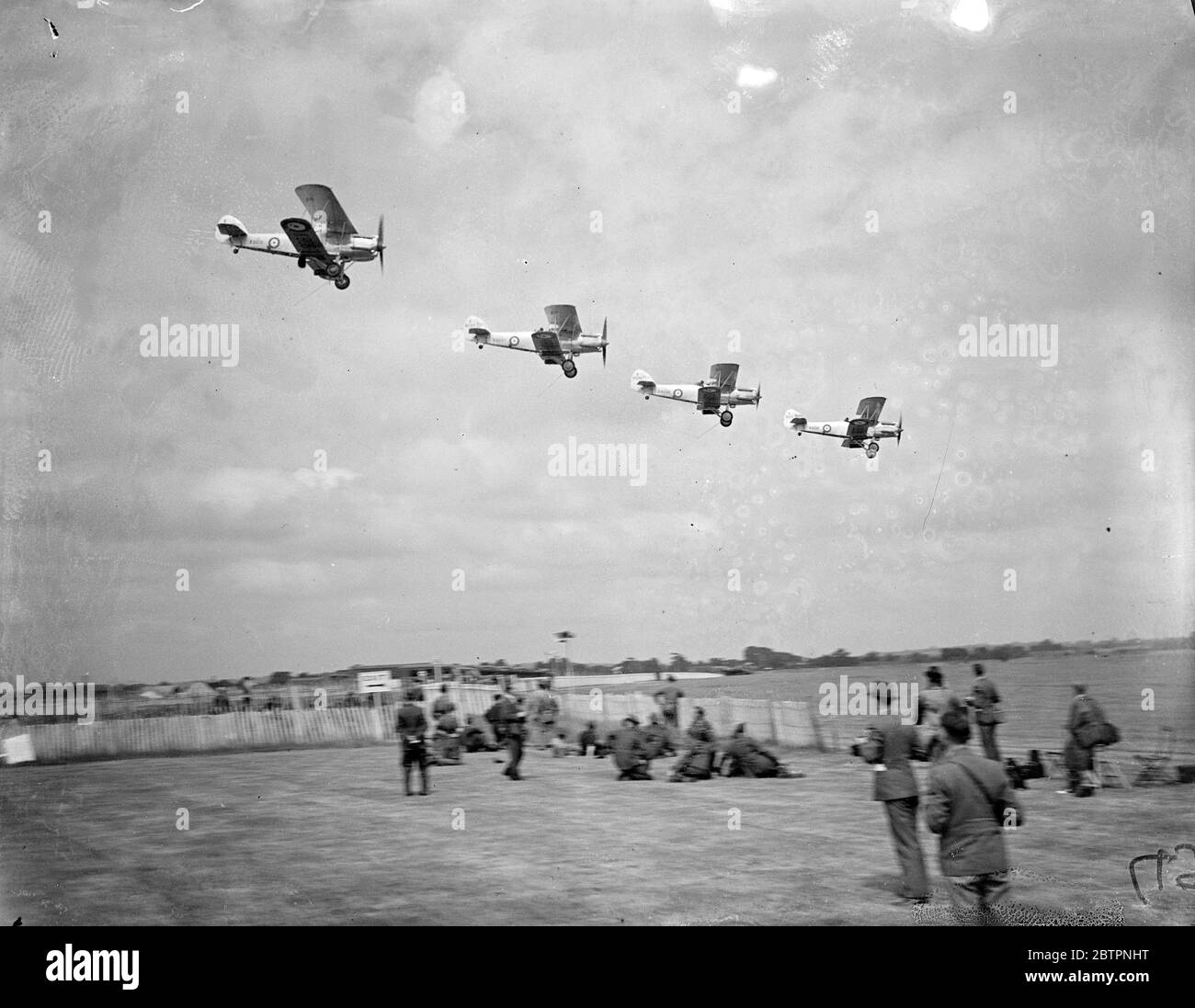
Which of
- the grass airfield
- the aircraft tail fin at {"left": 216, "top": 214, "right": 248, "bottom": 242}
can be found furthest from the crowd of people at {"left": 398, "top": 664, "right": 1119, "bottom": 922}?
the aircraft tail fin at {"left": 216, "top": 214, "right": 248, "bottom": 242}

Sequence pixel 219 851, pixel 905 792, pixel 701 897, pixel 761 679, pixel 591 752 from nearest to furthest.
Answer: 1. pixel 905 792
2. pixel 701 897
3. pixel 219 851
4. pixel 761 679
5. pixel 591 752

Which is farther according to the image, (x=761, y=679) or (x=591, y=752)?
(x=591, y=752)

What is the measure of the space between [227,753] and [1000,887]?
15813 mm

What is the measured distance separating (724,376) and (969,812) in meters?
7.89

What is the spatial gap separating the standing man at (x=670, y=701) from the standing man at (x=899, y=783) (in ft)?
23.5

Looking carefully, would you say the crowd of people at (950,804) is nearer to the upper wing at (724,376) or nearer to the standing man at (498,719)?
the upper wing at (724,376)

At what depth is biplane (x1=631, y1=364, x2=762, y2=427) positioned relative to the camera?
552 inches

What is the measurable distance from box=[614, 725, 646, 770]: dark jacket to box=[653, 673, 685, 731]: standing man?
131cm

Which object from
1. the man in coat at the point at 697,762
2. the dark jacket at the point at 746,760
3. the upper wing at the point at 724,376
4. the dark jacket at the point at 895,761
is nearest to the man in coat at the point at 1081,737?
the dark jacket at the point at 746,760

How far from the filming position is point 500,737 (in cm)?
1716
